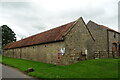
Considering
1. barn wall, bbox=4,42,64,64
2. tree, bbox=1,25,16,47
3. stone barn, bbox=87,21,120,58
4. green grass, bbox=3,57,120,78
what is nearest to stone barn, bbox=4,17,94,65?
barn wall, bbox=4,42,64,64

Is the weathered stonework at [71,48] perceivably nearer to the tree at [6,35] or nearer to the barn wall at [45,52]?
the barn wall at [45,52]

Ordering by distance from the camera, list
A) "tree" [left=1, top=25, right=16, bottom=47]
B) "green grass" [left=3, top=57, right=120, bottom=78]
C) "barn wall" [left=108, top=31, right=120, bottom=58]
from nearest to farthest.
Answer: "green grass" [left=3, top=57, right=120, bottom=78] → "barn wall" [left=108, top=31, right=120, bottom=58] → "tree" [left=1, top=25, right=16, bottom=47]

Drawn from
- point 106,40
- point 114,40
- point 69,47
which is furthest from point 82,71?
point 114,40

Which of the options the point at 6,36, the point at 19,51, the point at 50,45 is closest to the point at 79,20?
the point at 50,45

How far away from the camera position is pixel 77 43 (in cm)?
1742

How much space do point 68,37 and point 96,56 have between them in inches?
276

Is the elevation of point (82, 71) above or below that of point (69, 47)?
below

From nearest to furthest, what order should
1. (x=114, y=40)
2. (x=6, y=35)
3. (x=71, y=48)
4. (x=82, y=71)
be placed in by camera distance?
1. (x=82, y=71)
2. (x=71, y=48)
3. (x=114, y=40)
4. (x=6, y=35)

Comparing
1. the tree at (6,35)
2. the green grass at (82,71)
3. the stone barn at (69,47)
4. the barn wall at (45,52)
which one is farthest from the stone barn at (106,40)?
the tree at (6,35)

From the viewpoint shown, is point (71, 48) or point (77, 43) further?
point (77, 43)

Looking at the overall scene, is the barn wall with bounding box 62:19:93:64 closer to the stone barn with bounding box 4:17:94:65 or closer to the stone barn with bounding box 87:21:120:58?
the stone barn with bounding box 4:17:94:65

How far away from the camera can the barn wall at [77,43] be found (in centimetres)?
1617

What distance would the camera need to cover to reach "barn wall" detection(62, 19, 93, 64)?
16172 millimetres

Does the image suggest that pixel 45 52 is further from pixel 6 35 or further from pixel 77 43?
pixel 6 35
